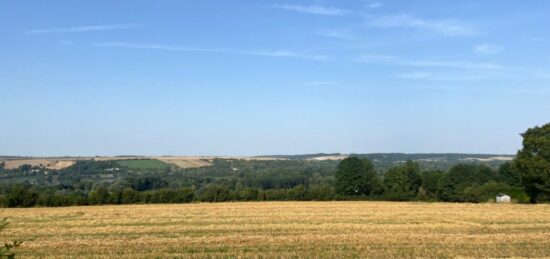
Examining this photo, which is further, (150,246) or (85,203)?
(85,203)

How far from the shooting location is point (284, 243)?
67.3 feet

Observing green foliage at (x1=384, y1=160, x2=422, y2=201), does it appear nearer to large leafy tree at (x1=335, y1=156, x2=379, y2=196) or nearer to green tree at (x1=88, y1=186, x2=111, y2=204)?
large leafy tree at (x1=335, y1=156, x2=379, y2=196)

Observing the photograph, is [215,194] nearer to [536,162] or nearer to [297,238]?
[536,162]

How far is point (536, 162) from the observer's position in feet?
181

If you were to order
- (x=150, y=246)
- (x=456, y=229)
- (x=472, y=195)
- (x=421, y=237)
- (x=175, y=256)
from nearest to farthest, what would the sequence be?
(x=175, y=256) → (x=150, y=246) → (x=421, y=237) → (x=456, y=229) → (x=472, y=195)

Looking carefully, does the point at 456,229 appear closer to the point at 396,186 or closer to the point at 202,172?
the point at 396,186

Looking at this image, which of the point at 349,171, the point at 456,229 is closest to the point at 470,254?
the point at 456,229

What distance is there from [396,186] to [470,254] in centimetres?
6811

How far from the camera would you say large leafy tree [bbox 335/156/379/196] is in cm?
8438

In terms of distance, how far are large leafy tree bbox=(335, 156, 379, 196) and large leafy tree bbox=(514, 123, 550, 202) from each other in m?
29.0

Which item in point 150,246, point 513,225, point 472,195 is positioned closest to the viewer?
point 150,246

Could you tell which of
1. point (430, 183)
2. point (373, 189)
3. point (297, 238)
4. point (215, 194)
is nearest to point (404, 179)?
point (430, 183)

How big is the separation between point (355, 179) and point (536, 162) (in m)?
33.2

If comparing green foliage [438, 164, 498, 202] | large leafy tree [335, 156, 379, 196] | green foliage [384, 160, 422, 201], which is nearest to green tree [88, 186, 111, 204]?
large leafy tree [335, 156, 379, 196]
